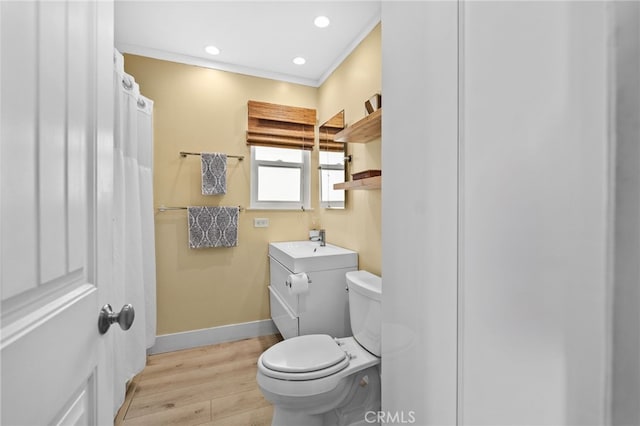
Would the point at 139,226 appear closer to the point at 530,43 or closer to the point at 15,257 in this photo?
the point at 15,257

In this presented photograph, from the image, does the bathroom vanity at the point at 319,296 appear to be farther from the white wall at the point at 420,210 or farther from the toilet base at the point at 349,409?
the white wall at the point at 420,210

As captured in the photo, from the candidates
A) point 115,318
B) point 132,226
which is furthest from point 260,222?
point 115,318

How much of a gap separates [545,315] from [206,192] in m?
2.34

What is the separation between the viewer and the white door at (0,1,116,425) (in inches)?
14.8

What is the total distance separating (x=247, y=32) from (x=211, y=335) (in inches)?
99.2

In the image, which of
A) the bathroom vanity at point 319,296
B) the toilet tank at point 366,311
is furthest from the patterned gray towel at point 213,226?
the toilet tank at point 366,311

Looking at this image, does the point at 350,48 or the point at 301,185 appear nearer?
the point at 350,48

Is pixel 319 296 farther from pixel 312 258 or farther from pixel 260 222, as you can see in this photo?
pixel 260 222

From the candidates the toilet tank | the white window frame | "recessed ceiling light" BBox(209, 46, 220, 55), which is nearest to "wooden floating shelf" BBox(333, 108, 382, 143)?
the white window frame

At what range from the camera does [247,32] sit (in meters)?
2.05

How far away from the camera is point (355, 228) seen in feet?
7.01

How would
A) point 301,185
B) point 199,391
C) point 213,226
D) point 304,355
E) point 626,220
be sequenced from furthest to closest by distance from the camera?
1. point 301,185
2. point 213,226
3. point 199,391
4. point 304,355
5. point 626,220

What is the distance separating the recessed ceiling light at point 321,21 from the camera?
6.18 ft

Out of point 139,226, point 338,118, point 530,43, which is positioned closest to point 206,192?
point 139,226
